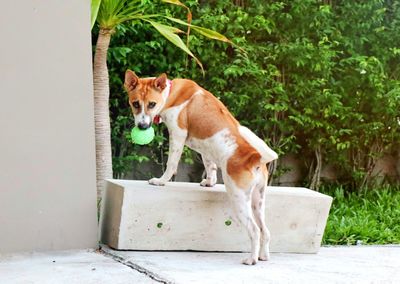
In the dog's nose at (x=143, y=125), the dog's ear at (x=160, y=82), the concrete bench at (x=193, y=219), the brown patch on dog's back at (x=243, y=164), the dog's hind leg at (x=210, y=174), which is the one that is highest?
the dog's ear at (x=160, y=82)

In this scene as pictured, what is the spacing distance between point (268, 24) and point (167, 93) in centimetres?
280

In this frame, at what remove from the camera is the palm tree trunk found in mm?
4938

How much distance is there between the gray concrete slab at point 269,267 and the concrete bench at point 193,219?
71 millimetres

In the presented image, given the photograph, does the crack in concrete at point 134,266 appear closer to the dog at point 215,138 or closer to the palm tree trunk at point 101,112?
the dog at point 215,138

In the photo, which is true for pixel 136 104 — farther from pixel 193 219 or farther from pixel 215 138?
pixel 193 219

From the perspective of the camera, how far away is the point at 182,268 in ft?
11.0

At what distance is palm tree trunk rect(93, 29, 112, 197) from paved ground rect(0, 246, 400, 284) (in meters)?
1.27

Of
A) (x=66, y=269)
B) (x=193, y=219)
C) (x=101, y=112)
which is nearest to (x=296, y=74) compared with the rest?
(x=101, y=112)

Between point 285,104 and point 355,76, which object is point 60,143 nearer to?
point 285,104

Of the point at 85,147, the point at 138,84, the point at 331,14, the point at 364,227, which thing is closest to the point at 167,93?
the point at 138,84

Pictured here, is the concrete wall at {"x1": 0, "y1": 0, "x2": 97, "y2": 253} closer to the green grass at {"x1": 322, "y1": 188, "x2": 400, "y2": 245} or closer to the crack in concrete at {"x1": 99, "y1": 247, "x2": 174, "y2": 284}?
the crack in concrete at {"x1": 99, "y1": 247, "x2": 174, "y2": 284}

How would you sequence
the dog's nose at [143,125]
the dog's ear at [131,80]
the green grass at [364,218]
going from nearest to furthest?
the dog's nose at [143,125] → the dog's ear at [131,80] → the green grass at [364,218]

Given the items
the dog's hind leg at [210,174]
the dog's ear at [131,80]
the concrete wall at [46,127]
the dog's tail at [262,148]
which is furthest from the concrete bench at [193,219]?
the dog's ear at [131,80]

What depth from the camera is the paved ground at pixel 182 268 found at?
121 inches
